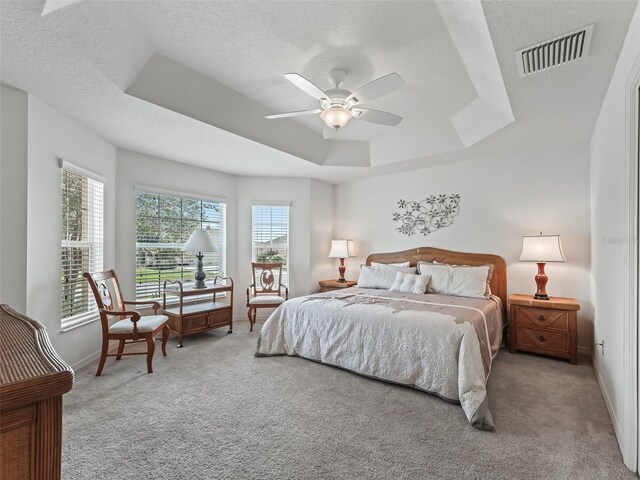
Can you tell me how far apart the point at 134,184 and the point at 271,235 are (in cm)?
220

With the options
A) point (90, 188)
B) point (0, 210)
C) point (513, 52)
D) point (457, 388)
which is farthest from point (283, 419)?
point (90, 188)

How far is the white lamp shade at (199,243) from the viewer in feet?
13.9

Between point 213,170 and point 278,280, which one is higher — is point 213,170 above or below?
above

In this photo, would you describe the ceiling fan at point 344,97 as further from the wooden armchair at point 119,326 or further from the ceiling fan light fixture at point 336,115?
the wooden armchair at point 119,326

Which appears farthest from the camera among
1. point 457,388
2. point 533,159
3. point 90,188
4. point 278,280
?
point 278,280

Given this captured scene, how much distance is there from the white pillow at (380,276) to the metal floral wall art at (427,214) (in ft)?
2.35

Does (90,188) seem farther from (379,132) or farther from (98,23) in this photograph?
(379,132)

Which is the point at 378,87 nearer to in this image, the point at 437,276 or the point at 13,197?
the point at 437,276

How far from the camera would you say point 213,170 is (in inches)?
198

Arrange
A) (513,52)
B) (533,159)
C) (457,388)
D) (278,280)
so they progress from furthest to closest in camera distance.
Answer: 1. (278,280)
2. (533,159)
3. (457,388)
4. (513,52)

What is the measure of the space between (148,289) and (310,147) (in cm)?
295

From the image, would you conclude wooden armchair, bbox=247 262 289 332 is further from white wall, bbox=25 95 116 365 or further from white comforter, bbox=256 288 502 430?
white wall, bbox=25 95 116 365

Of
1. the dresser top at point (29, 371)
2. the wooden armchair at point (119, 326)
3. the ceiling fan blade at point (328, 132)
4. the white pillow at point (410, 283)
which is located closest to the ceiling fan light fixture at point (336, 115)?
the ceiling fan blade at point (328, 132)

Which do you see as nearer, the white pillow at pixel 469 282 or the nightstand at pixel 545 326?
the nightstand at pixel 545 326
